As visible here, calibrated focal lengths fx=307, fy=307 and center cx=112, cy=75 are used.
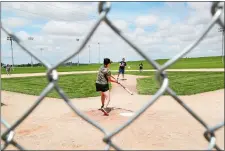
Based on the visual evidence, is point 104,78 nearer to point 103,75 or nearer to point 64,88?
point 103,75

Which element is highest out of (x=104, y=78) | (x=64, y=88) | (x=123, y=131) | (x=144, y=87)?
(x=104, y=78)

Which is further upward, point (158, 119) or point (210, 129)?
point (210, 129)

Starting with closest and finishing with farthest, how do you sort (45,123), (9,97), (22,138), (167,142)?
(167,142) → (22,138) → (45,123) → (9,97)

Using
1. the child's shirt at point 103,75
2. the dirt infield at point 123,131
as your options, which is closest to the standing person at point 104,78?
the child's shirt at point 103,75

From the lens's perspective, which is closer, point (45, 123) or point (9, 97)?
point (45, 123)

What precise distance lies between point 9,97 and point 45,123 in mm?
6070

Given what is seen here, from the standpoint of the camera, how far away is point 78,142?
17.1 ft

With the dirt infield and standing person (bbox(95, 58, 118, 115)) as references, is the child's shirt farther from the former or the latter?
the dirt infield

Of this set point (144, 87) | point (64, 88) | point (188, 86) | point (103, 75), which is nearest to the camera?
point (103, 75)

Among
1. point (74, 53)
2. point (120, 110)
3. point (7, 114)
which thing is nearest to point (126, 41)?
point (74, 53)

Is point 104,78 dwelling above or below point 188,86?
above

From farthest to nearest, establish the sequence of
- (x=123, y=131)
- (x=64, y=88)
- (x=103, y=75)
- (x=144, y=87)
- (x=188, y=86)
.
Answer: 1. (x=64, y=88)
2. (x=144, y=87)
3. (x=188, y=86)
4. (x=103, y=75)
5. (x=123, y=131)

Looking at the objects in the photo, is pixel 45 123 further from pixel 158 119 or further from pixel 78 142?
pixel 158 119

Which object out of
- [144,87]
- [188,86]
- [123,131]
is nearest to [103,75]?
[123,131]
